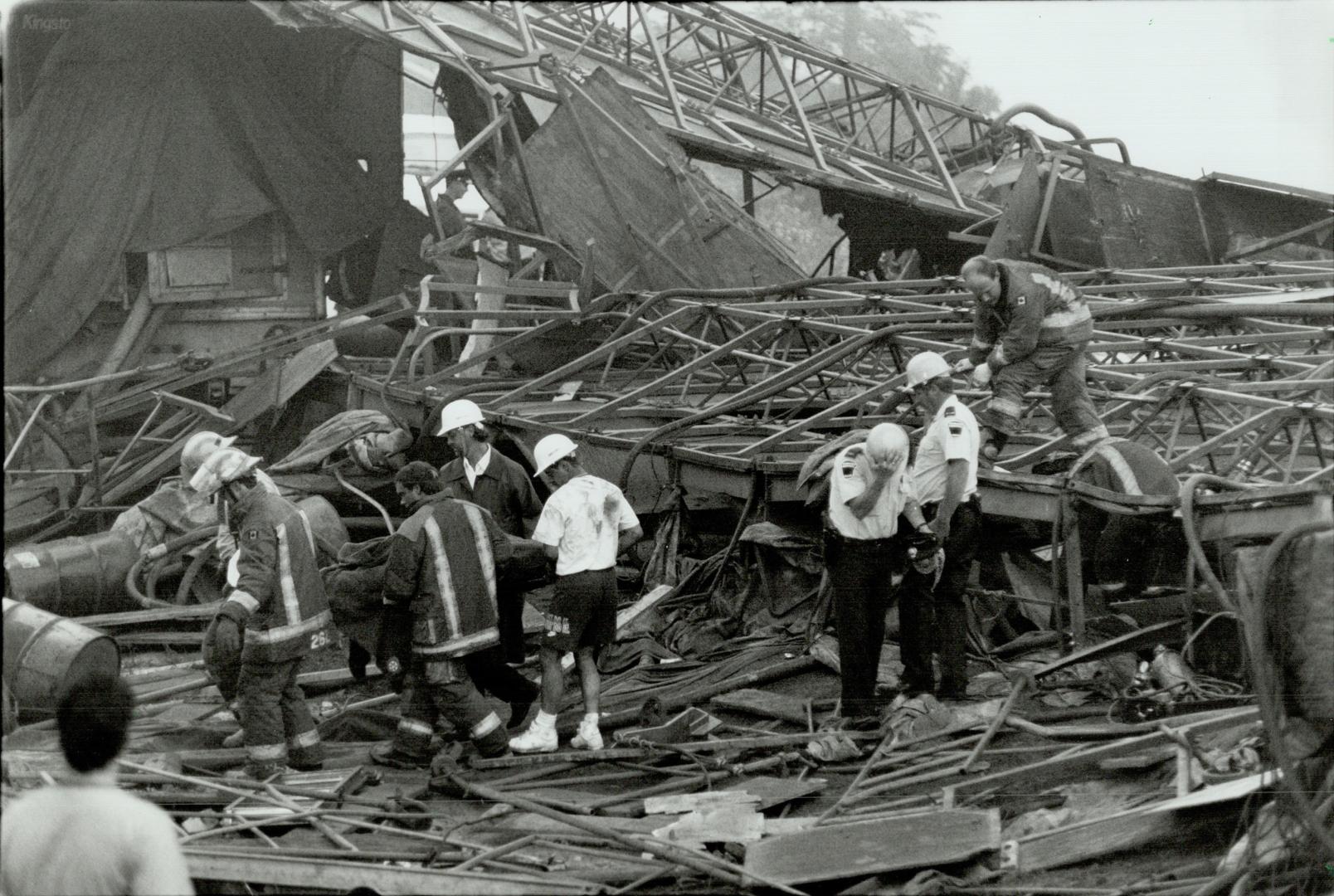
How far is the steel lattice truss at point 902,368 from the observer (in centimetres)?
955

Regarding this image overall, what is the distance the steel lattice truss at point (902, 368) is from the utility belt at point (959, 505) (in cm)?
116

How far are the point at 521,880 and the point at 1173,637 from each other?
3.73 meters

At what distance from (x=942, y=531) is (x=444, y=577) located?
2.64 meters

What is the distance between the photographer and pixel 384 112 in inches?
729

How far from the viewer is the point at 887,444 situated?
25.8 feet

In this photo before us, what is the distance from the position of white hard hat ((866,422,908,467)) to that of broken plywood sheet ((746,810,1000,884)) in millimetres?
1995

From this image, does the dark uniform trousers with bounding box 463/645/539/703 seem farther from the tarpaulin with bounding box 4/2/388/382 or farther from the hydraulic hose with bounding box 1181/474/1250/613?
the tarpaulin with bounding box 4/2/388/382

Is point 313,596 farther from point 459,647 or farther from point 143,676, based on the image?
point 143,676

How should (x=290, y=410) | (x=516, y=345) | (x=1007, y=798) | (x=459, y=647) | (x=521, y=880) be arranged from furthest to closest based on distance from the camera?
(x=290, y=410), (x=516, y=345), (x=459, y=647), (x=1007, y=798), (x=521, y=880)

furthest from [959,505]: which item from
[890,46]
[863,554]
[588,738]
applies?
[890,46]

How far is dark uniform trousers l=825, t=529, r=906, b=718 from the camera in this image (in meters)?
8.17

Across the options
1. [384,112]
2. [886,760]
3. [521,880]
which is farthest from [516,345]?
[521,880]

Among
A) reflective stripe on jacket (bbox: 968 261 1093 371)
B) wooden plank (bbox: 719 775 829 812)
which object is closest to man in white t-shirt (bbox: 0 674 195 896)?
wooden plank (bbox: 719 775 829 812)

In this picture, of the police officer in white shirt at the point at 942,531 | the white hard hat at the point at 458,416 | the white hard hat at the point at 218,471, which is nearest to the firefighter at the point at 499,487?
the white hard hat at the point at 458,416
